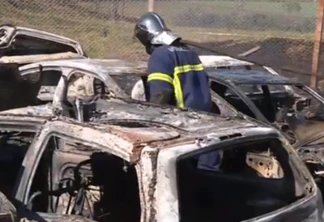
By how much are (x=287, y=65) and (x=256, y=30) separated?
1.64 meters

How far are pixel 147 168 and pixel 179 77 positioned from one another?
2.77 metres

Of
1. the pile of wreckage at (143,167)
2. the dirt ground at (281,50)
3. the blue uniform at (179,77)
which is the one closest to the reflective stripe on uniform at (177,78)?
the blue uniform at (179,77)

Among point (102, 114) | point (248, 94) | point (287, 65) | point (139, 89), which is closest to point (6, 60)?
point (139, 89)

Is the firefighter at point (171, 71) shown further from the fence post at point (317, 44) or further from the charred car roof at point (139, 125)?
the fence post at point (317, 44)

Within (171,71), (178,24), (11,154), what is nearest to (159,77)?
(171,71)

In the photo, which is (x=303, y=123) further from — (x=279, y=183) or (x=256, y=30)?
(x=256, y=30)

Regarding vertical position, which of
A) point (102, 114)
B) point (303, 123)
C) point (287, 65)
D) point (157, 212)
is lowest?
point (157, 212)

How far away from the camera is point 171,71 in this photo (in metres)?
6.86

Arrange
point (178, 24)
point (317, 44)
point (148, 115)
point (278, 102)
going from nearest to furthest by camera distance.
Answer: point (148, 115), point (278, 102), point (317, 44), point (178, 24)

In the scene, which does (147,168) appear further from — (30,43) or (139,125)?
(30,43)

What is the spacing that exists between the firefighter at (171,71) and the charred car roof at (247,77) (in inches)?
50.1

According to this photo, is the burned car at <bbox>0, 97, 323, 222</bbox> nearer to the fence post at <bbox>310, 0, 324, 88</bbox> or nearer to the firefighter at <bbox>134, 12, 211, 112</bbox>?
the firefighter at <bbox>134, 12, 211, 112</bbox>

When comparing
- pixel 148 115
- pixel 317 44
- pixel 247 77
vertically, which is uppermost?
pixel 317 44

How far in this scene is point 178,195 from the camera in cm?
419
